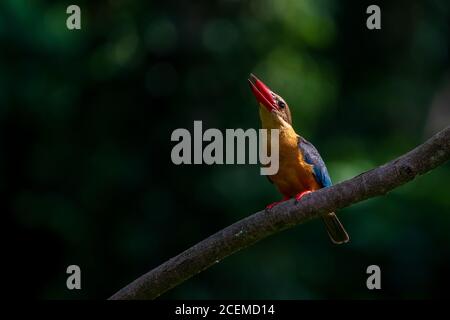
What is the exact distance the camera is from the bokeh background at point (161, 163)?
28.7 feet

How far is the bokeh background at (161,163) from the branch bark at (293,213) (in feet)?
13.5

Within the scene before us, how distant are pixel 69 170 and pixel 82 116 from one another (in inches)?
22.6

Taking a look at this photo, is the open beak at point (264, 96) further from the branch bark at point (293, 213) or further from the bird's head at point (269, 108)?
the branch bark at point (293, 213)

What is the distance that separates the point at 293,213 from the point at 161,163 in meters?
4.78

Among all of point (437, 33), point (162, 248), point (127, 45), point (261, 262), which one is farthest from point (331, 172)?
point (437, 33)

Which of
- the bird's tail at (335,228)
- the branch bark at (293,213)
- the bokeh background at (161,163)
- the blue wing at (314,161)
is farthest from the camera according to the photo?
the bokeh background at (161,163)

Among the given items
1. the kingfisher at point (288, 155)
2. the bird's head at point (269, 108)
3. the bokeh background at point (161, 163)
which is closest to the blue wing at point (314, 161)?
the kingfisher at point (288, 155)

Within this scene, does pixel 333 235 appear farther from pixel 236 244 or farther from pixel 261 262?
pixel 261 262

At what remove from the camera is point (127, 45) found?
9117 millimetres

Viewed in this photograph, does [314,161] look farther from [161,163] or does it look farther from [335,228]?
[161,163]

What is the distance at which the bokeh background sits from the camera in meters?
8.74

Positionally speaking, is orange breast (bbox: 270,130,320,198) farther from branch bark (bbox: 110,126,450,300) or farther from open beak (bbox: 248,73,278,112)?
branch bark (bbox: 110,126,450,300)

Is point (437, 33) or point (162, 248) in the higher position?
point (437, 33)

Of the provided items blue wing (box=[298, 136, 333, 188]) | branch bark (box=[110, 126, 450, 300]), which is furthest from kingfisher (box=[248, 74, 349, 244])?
branch bark (box=[110, 126, 450, 300])
